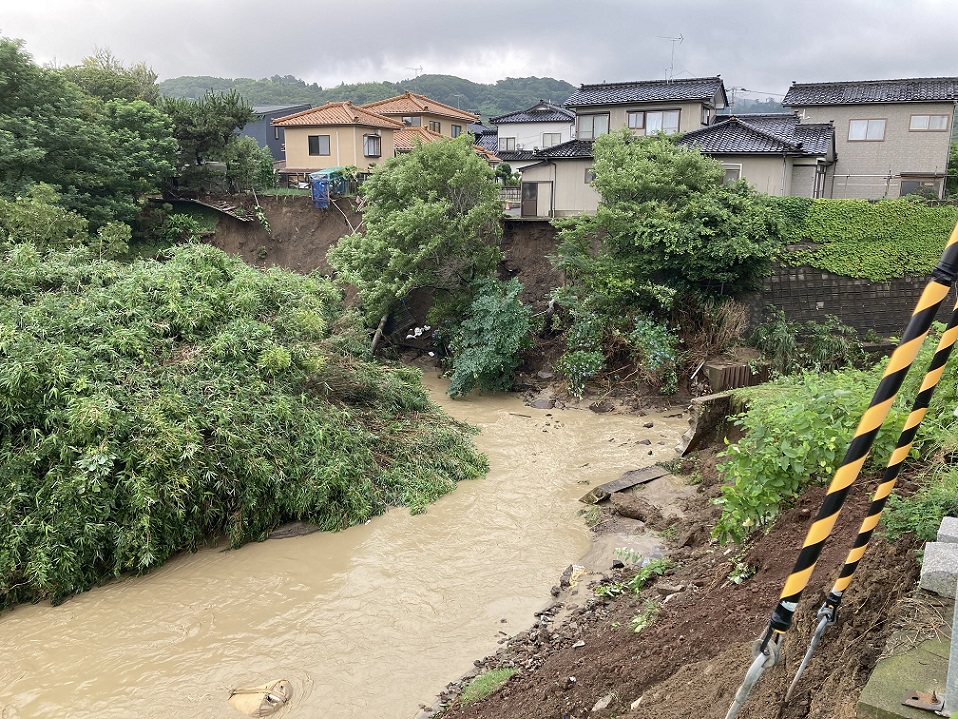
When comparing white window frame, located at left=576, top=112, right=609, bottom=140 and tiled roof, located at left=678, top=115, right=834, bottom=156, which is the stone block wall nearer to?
tiled roof, located at left=678, top=115, right=834, bottom=156

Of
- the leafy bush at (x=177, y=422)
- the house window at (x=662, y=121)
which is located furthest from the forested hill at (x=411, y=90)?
the leafy bush at (x=177, y=422)

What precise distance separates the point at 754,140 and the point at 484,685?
20.0 meters

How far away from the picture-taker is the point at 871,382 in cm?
653

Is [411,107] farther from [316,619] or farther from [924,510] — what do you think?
[924,510]

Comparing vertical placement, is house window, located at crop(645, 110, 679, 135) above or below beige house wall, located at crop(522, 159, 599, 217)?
above

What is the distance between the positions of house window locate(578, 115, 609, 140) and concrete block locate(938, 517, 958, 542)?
24718mm

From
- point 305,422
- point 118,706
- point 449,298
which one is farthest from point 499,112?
point 118,706

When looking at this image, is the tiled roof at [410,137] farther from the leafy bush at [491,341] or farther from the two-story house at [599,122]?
the leafy bush at [491,341]

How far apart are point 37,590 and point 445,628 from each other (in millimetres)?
5486

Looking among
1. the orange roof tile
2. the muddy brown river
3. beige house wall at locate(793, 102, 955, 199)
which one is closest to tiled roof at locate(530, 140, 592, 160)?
beige house wall at locate(793, 102, 955, 199)

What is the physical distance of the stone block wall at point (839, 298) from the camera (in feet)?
58.4

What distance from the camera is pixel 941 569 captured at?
334 cm

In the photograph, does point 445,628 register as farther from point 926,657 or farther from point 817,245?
point 817,245

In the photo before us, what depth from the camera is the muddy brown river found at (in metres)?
7.45
